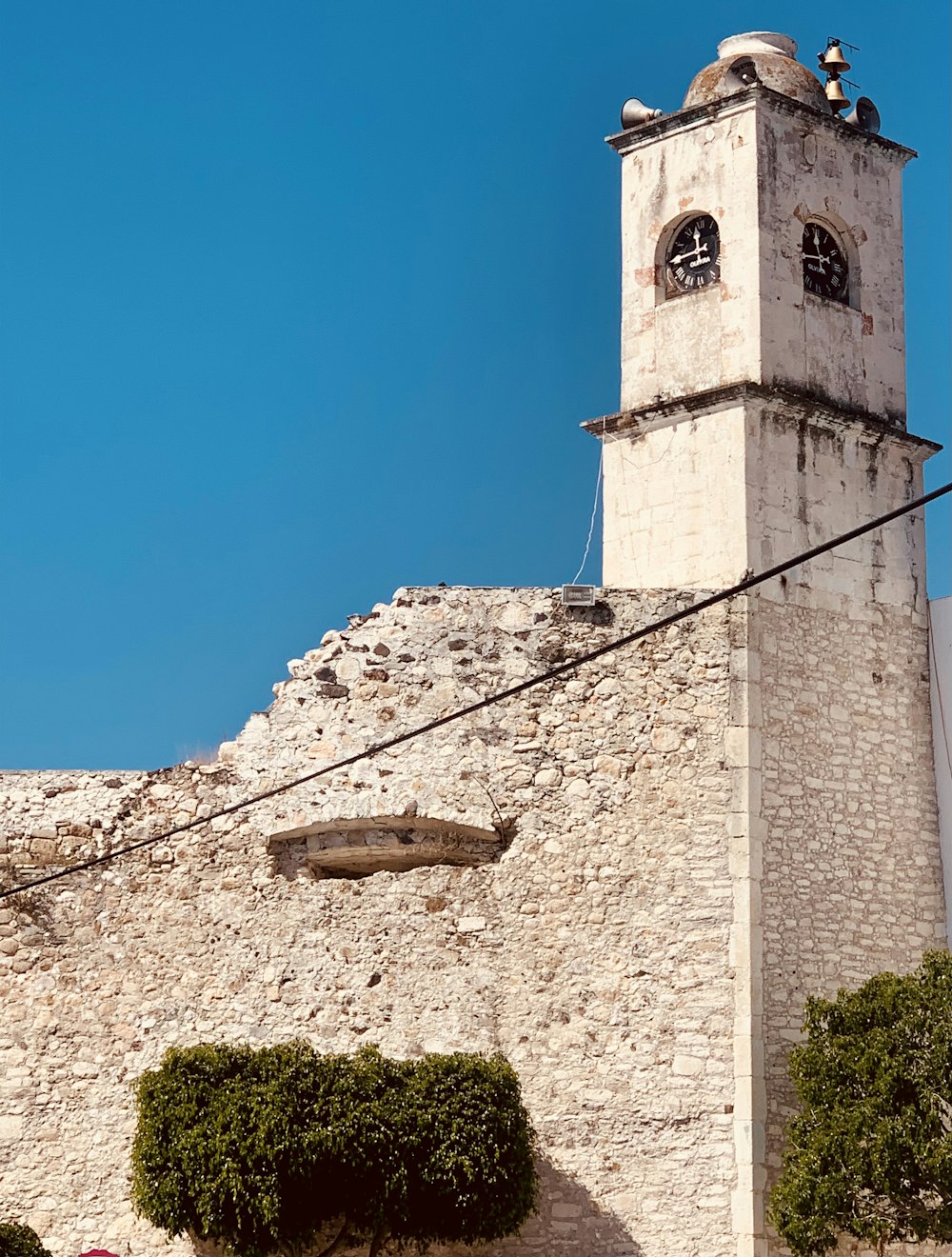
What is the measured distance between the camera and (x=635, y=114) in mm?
20172

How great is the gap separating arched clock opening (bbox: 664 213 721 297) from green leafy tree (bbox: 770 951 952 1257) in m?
6.59

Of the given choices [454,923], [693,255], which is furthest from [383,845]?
[693,255]

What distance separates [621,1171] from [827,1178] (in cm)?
172

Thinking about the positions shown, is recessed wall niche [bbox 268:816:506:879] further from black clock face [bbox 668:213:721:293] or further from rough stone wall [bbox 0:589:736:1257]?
black clock face [bbox 668:213:721:293]

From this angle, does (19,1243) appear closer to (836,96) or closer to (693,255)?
(693,255)

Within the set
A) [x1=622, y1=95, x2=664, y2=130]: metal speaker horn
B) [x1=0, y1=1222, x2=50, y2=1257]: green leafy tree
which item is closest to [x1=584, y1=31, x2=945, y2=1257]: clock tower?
[x1=622, y1=95, x2=664, y2=130]: metal speaker horn

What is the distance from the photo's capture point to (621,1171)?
16.8m

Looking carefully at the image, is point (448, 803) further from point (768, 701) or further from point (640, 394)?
point (640, 394)

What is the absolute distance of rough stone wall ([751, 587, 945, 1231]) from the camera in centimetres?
1739

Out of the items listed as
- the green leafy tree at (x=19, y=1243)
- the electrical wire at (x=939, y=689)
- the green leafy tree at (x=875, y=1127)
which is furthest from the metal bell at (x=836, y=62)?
the green leafy tree at (x=19, y=1243)

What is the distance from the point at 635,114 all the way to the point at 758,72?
1.19m

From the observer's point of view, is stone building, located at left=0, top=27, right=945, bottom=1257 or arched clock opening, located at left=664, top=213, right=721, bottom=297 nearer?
stone building, located at left=0, top=27, right=945, bottom=1257

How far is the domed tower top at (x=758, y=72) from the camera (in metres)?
19.6

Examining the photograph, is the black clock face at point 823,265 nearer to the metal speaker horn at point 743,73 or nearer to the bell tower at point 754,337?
the bell tower at point 754,337
